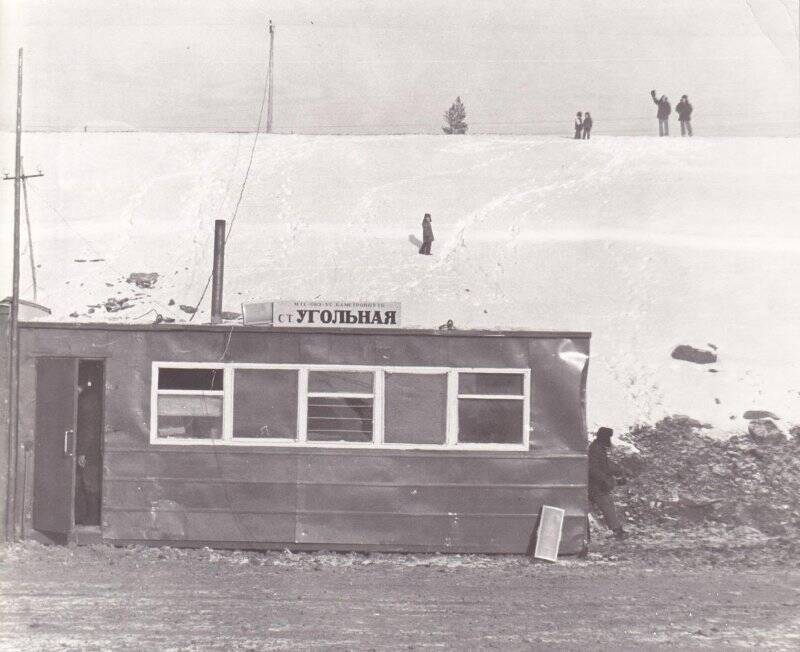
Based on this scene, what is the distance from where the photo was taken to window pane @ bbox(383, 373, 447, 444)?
12930mm

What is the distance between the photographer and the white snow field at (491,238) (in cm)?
2634

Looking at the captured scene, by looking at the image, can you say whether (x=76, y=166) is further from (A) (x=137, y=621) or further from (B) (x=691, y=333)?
(A) (x=137, y=621)

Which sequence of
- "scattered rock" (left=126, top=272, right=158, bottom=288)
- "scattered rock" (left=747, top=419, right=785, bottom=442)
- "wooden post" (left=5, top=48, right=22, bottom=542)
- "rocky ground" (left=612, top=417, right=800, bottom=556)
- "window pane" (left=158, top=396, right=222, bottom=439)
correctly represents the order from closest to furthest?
"wooden post" (left=5, top=48, right=22, bottom=542) → "window pane" (left=158, top=396, right=222, bottom=439) → "rocky ground" (left=612, top=417, right=800, bottom=556) → "scattered rock" (left=747, top=419, right=785, bottom=442) → "scattered rock" (left=126, top=272, right=158, bottom=288)

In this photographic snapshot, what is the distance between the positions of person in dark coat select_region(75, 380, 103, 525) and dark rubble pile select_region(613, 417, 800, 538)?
7982mm

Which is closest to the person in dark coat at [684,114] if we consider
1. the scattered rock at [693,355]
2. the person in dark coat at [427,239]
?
the person in dark coat at [427,239]

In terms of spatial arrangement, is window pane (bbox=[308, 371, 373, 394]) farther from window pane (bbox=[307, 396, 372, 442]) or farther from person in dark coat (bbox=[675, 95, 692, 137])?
person in dark coat (bbox=[675, 95, 692, 137])

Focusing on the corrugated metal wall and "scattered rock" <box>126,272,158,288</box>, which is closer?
the corrugated metal wall

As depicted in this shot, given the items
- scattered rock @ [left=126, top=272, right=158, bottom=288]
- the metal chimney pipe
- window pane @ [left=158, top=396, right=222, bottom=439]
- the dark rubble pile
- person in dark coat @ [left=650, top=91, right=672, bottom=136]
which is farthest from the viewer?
person in dark coat @ [left=650, top=91, right=672, bottom=136]

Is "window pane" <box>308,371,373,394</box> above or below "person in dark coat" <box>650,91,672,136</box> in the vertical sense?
below

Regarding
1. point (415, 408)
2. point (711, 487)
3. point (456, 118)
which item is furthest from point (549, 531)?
point (456, 118)

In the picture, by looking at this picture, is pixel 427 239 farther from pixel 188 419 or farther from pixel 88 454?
pixel 188 419

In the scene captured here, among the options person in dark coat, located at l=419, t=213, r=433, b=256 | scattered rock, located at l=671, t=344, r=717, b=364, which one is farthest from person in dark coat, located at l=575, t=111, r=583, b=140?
scattered rock, located at l=671, t=344, r=717, b=364

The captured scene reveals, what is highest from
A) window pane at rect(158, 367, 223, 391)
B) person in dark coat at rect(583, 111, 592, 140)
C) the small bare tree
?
the small bare tree

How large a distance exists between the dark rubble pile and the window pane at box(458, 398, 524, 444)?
4044mm
